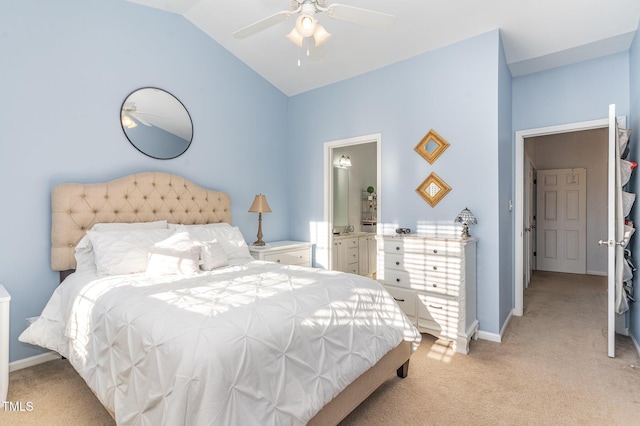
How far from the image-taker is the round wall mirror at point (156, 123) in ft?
10.4

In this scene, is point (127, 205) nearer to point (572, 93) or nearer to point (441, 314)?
point (441, 314)

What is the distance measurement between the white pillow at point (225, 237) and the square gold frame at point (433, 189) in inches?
75.2

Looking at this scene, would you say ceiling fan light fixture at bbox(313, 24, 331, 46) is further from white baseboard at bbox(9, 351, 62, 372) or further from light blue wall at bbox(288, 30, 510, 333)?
white baseboard at bbox(9, 351, 62, 372)

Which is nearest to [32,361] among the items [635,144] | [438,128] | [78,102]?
[78,102]

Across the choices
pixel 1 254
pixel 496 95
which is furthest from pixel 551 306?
pixel 1 254

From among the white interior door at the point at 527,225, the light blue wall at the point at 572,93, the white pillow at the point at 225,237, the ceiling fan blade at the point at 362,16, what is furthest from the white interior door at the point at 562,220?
the white pillow at the point at 225,237

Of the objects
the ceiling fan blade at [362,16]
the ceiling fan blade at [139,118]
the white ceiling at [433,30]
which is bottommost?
the ceiling fan blade at [139,118]

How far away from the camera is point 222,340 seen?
132 centimetres

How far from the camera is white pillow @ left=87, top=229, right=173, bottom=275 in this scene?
8.19ft

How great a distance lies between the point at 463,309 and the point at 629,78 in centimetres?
279

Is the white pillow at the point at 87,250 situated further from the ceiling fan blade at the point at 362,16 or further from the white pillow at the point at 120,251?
the ceiling fan blade at the point at 362,16

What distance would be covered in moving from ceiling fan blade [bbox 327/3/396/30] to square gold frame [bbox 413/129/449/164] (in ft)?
4.72

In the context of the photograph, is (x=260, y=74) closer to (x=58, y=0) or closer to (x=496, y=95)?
(x=58, y=0)

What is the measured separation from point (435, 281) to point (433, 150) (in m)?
1.34
